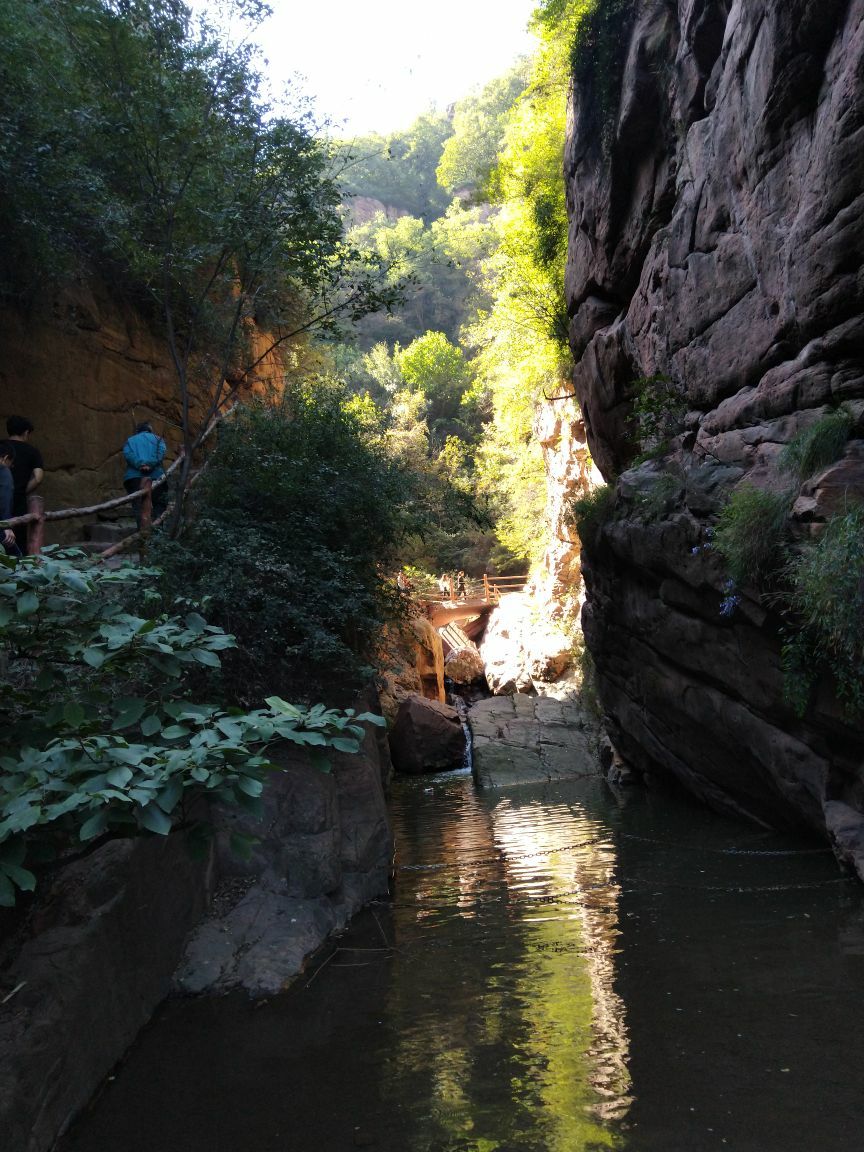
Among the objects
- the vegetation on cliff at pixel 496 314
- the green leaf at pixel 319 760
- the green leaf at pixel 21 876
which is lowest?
the green leaf at pixel 21 876

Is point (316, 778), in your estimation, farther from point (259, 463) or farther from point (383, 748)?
point (383, 748)

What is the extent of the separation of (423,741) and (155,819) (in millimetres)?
17081

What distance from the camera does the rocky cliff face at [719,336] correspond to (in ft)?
26.4

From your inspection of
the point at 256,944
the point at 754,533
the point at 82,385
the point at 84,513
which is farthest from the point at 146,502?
the point at 754,533

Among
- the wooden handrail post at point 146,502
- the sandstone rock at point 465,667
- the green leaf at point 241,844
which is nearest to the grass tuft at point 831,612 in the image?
the green leaf at point 241,844

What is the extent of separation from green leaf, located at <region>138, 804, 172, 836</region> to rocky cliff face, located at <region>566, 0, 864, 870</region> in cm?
623

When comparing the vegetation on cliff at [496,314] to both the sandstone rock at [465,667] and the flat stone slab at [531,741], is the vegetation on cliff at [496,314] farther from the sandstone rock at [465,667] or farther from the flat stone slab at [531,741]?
the sandstone rock at [465,667]

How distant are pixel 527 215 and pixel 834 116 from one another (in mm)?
12305

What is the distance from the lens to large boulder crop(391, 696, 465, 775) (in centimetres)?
1991

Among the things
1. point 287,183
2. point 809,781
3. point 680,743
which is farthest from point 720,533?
point 287,183

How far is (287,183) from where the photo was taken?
36.1ft

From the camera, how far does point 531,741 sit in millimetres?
18594

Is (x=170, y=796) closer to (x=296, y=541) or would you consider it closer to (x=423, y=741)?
(x=296, y=541)

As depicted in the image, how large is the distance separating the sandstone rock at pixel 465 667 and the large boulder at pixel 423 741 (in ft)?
39.3
